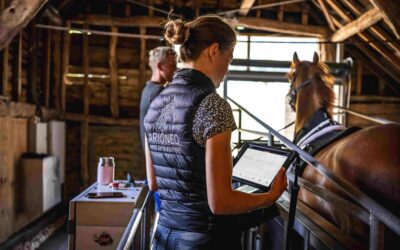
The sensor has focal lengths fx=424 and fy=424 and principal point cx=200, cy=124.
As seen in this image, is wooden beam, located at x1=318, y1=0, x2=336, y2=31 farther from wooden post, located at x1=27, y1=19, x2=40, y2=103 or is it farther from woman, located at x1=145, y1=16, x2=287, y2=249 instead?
woman, located at x1=145, y1=16, x2=287, y2=249

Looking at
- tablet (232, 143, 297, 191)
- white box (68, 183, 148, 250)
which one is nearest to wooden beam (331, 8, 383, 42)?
tablet (232, 143, 297, 191)

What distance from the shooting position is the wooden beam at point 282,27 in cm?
732

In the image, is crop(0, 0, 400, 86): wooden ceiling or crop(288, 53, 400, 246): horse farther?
crop(0, 0, 400, 86): wooden ceiling

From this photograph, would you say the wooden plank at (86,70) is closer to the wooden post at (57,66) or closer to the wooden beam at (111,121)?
the wooden beam at (111,121)

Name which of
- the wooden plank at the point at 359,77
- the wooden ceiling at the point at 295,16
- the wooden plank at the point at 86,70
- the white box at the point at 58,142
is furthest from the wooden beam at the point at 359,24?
the white box at the point at 58,142

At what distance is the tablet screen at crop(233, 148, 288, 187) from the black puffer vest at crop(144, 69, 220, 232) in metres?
0.28

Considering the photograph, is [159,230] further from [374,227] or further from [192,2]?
[192,2]

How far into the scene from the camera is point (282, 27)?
743 centimetres

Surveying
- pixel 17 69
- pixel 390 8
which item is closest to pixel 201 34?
pixel 390 8

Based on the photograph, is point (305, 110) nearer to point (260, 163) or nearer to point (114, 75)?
point (260, 163)

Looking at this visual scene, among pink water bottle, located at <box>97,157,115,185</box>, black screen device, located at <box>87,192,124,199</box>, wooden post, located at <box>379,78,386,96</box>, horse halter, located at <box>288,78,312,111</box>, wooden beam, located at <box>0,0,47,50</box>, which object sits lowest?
black screen device, located at <box>87,192,124,199</box>

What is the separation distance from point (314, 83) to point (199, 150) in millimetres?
2749

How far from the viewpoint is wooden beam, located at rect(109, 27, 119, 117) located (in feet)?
23.5

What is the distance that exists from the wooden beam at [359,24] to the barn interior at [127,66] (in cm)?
2
